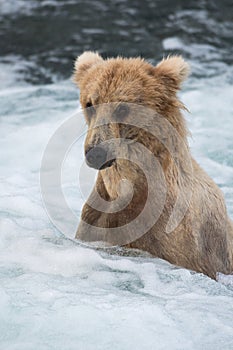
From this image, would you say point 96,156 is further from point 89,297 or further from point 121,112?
point 89,297

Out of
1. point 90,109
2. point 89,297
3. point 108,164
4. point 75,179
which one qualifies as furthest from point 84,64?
point 75,179

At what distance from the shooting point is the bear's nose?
4.20 meters

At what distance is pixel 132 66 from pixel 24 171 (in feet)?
9.49

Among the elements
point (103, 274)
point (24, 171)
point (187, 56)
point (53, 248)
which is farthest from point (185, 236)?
point (187, 56)

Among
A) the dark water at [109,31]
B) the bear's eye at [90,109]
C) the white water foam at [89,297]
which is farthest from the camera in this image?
the dark water at [109,31]

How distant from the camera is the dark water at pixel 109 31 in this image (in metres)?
10.2

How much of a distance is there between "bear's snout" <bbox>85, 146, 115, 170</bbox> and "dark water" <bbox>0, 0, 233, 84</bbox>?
18.0 feet

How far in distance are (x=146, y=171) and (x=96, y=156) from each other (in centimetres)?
46

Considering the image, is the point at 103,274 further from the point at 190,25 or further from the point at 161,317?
the point at 190,25

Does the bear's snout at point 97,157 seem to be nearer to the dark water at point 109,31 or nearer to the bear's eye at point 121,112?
the bear's eye at point 121,112

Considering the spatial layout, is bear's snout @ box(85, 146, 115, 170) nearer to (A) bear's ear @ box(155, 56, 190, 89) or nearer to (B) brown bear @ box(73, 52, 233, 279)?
(B) brown bear @ box(73, 52, 233, 279)

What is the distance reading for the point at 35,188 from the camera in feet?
22.2

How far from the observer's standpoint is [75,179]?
7.11 meters

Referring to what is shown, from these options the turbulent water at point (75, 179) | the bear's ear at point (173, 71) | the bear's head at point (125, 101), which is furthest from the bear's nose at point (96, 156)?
the turbulent water at point (75, 179)
